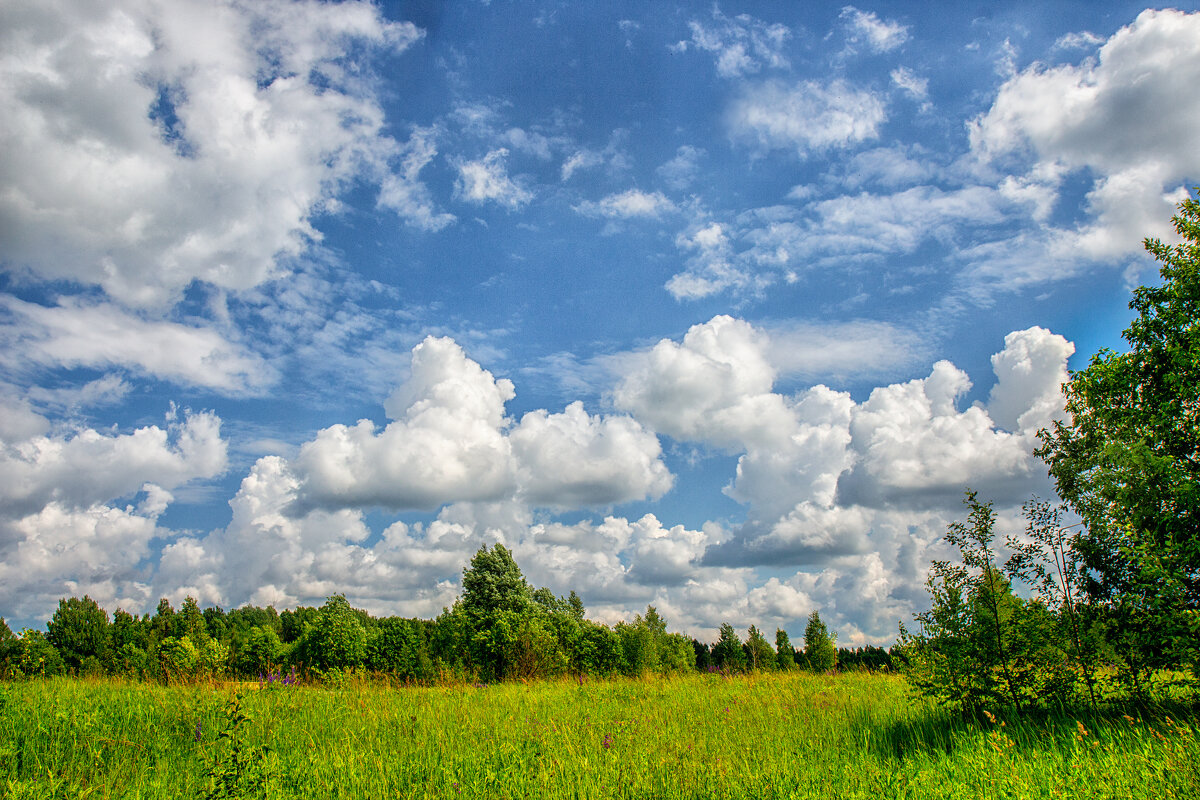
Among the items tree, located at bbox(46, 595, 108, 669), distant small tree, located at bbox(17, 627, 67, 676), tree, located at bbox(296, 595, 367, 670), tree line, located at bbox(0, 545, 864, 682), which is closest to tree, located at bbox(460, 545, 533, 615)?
tree line, located at bbox(0, 545, 864, 682)

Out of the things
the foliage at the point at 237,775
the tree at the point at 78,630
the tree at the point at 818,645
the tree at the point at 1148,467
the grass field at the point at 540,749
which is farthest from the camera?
the tree at the point at 78,630

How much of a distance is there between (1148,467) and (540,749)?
34.9 ft

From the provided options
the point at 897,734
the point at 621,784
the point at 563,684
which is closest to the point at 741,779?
the point at 621,784

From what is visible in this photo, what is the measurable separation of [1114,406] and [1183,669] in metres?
9.04

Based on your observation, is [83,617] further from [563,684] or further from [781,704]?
[781,704]

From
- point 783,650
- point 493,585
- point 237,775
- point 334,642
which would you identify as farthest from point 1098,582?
point 783,650

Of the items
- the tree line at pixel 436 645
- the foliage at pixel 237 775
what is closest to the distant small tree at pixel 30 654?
the tree line at pixel 436 645

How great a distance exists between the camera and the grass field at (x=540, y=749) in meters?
5.91

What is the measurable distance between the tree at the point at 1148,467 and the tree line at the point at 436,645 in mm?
11263

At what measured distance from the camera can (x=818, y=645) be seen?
41.0 m

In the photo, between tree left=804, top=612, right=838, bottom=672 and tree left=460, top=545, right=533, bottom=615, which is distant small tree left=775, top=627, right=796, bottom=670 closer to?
tree left=804, top=612, right=838, bottom=672

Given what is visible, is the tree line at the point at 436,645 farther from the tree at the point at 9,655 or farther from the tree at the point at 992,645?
the tree at the point at 992,645

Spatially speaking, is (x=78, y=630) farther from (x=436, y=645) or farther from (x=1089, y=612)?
(x=1089, y=612)

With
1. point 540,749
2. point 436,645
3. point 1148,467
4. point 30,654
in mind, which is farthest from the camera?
point 436,645
